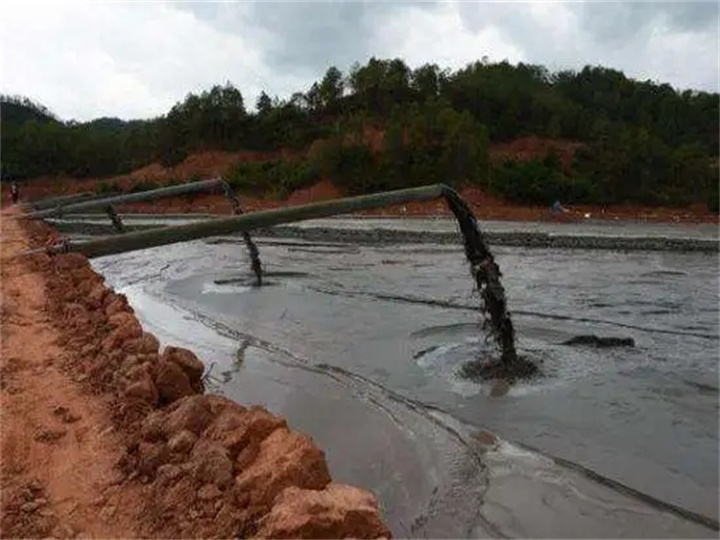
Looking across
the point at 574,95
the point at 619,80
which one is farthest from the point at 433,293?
the point at 619,80

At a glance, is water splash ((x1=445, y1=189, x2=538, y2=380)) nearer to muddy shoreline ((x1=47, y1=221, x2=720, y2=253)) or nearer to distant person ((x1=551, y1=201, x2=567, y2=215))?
muddy shoreline ((x1=47, y1=221, x2=720, y2=253))

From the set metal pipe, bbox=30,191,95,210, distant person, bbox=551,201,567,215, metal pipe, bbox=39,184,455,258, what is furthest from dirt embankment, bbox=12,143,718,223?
metal pipe, bbox=39,184,455,258

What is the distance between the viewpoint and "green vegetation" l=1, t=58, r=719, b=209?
43.9 meters

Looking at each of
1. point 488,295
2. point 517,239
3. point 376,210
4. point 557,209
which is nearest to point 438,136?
point 376,210

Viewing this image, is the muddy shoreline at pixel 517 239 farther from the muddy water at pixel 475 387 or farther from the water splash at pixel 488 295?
the water splash at pixel 488 295

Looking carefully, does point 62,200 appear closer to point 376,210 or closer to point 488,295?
point 376,210

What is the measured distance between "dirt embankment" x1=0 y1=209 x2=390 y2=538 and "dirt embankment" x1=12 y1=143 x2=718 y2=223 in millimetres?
30424

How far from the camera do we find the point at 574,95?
6831cm

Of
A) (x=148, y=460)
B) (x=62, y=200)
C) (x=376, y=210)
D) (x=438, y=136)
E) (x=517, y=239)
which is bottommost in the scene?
(x=517, y=239)

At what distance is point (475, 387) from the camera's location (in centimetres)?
820

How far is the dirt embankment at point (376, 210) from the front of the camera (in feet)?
128

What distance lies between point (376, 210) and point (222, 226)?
33.8 m

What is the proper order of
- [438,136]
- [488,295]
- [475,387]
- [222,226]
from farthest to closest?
[438,136] < [488,295] < [475,387] < [222,226]

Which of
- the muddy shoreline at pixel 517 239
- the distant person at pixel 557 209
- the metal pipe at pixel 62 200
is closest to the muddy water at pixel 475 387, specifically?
the muddy shoreline at pixel 517 239
